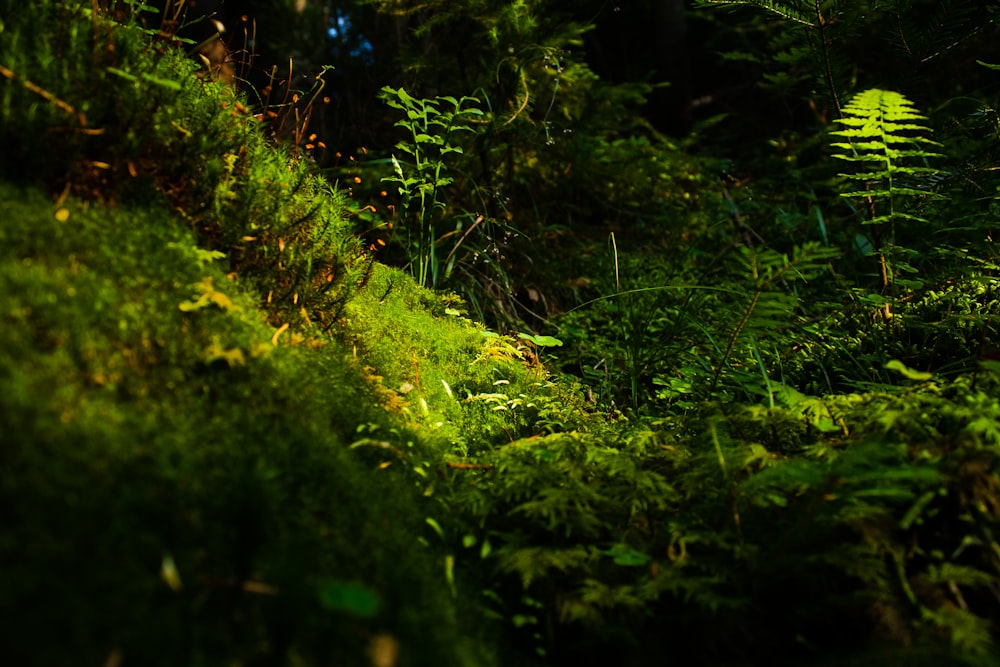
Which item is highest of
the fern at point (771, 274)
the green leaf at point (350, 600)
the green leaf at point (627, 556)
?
the fern at point (771, 274)

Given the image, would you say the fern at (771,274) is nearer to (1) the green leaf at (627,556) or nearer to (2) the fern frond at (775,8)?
(1) the green leaf at (627,556)

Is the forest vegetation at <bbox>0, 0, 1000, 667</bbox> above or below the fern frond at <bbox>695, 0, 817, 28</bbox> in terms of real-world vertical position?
below

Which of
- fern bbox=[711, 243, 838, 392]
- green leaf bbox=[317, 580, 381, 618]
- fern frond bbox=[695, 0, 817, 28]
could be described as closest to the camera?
green leaf bbox=[317, 580, 381, 618]

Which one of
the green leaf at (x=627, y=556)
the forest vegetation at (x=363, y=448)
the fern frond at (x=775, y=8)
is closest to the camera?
the forest vegetation at (x=363, y=448)

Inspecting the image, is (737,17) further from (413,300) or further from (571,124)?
(413,300)

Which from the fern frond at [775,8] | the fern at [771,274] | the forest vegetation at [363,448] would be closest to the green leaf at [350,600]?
the forest vegetation at [363,448]

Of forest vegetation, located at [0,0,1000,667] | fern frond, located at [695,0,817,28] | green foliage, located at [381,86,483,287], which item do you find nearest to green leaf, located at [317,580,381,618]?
forest vegetation, located at [0,0,1000,667]

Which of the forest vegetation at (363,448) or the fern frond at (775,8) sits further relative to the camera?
the fern frond at (775,8)

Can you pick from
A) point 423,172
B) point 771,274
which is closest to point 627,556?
point 771,274

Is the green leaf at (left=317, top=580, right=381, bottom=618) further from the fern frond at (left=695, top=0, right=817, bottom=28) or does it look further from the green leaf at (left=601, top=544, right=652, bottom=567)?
the fern frond at (left=695, top=0, right=817, bottom=28)

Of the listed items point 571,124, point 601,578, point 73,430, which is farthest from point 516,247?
point 73,430

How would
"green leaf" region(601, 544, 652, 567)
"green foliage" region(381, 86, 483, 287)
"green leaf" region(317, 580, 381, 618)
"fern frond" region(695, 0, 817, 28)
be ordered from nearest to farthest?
1. "green leaf" region(317, 580, 381, 618)
2. "green leaf" region(601, 544, 652, 567)
3. "fern frond" region(695, 0, 817, 28)
4. "green foliage" region(381, 86, 483, 287)

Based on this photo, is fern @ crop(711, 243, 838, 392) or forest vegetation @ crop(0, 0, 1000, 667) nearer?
forest vegetation @ crop(0, 0, 1000, 667)

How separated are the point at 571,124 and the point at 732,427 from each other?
4.11 meters
